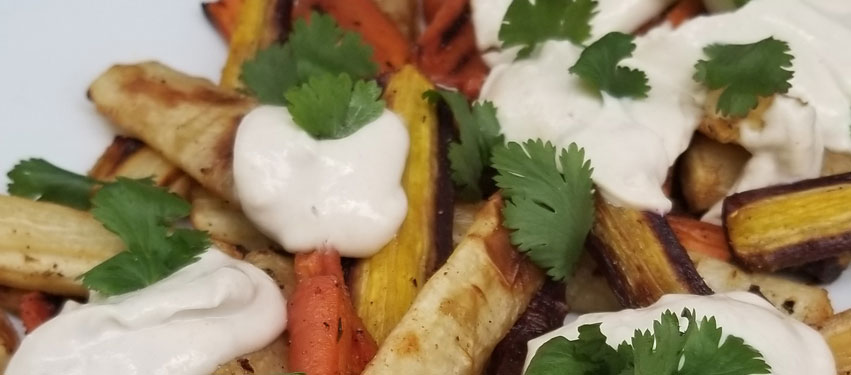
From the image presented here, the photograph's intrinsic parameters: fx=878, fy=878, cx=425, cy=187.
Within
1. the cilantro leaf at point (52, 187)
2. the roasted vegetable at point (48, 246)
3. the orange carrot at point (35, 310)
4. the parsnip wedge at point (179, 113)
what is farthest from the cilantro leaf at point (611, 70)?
the orange carrot at point (35, 310)

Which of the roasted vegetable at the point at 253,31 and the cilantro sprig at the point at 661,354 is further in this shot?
the roasted vegetable at the point at 253,31

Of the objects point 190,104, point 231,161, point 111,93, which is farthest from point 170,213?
point 111,93

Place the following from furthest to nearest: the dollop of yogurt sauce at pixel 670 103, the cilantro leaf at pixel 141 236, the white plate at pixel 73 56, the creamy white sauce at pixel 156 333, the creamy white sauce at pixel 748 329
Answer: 1. the white plate at pixel 73 56
2. the dollop of yogurt sauce at pixel 670 103
3. the cilantro leaf at pixel 141 236
4. the creamy white sauce at pixel 156 333
5. the creamy white sauce at pixel 748 329

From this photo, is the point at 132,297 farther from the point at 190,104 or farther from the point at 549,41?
the point at 549,41

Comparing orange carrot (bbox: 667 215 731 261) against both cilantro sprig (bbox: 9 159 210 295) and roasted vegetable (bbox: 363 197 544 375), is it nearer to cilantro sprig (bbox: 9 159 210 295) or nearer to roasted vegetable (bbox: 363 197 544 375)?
roasted vegetable (bbox: 363 197 544 375)

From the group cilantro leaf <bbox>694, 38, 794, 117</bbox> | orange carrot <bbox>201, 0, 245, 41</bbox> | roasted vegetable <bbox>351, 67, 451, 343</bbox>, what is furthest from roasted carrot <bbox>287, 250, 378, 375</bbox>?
orange carrot <bbox>201, 0, 245, 41</bbox>

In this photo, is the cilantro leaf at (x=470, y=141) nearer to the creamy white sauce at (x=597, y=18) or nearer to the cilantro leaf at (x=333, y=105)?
the cilantro leaf at (x=333, y=105)

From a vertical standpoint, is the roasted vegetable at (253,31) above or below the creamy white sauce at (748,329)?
above
